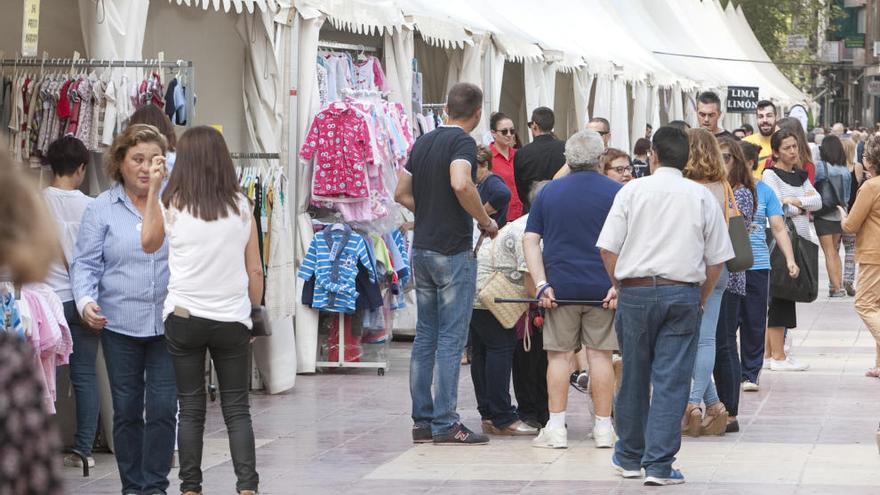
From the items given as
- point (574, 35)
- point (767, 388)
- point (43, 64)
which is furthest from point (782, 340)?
point (574, 35)

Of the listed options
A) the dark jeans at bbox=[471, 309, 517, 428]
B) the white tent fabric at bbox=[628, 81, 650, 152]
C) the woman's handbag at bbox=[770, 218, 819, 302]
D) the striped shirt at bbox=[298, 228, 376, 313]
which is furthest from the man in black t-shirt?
the white tent fabric at bbox=[628, 81, 650, 152]

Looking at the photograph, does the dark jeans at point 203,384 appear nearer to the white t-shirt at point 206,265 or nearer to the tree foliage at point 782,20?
the white t-shirt at point 206,265

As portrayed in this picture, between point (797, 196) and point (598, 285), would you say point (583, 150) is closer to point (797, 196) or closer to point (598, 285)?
point (598, 285)

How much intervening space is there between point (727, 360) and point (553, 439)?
Answer: 1.33 m

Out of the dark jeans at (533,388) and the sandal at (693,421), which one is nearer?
the sandal at (693,421)

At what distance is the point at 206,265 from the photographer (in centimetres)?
685

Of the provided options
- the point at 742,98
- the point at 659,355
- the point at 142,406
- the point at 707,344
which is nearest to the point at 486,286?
the point at 707,344

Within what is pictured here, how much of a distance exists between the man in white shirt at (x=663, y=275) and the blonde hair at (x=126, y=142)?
2227 mm

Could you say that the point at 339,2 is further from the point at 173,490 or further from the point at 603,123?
the point at 173,490

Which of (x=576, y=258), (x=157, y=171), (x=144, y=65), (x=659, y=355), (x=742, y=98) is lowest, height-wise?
(x=659, y=355)

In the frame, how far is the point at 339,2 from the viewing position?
40.2ft

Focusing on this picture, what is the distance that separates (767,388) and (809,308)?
697 cm

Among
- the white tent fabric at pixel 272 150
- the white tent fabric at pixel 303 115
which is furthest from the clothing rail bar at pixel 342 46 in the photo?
the white tent fabric at pixel 272 150

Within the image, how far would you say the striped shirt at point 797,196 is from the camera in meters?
13.5
